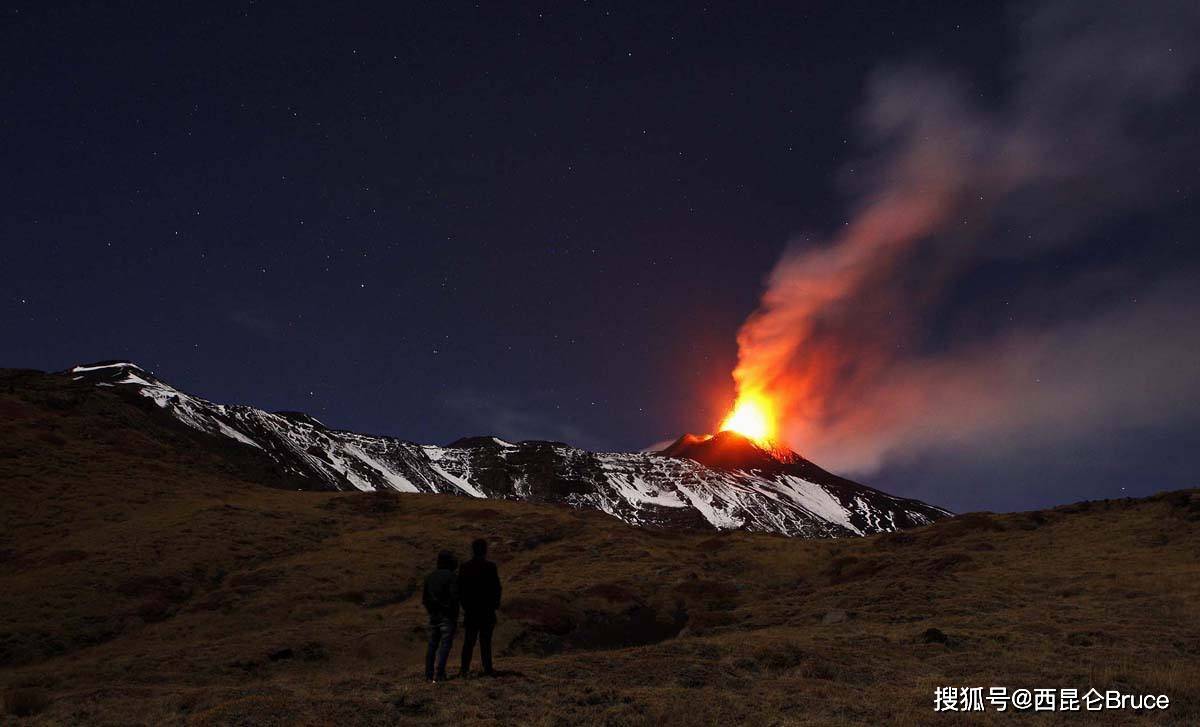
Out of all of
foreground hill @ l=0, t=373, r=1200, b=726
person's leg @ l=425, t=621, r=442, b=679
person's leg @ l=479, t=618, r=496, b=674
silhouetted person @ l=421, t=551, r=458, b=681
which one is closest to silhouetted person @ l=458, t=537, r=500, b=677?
person's leg @ l=479, t=618, r=496, b=674

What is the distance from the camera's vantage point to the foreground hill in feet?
49.2

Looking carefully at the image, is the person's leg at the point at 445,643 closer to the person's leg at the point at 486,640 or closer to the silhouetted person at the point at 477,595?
the silhouetted person at the point at 477,595

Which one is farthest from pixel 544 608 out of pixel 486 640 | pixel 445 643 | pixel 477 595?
pixel 477 595

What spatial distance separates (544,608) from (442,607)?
19797 millimetres

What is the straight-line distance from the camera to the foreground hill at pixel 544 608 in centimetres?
1500

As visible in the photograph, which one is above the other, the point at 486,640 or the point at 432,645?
the point at 486,640

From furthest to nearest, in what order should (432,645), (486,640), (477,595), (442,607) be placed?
1. (432,645)
2. (486,640)
3. (442,607)
4. (477,595)

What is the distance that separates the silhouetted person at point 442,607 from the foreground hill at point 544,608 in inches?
28.4

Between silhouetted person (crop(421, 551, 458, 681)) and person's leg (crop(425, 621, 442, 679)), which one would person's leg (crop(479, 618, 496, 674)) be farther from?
person's leg (crop(425, 621, 442, 679))

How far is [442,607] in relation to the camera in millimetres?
15984

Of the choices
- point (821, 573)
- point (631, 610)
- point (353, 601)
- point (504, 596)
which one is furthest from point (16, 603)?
point (821, 573)

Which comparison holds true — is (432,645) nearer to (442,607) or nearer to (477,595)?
(442,607)

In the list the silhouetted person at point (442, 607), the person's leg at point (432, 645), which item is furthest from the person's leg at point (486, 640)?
the person's leg at point (432, 645)

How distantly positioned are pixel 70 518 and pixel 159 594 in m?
19.2
